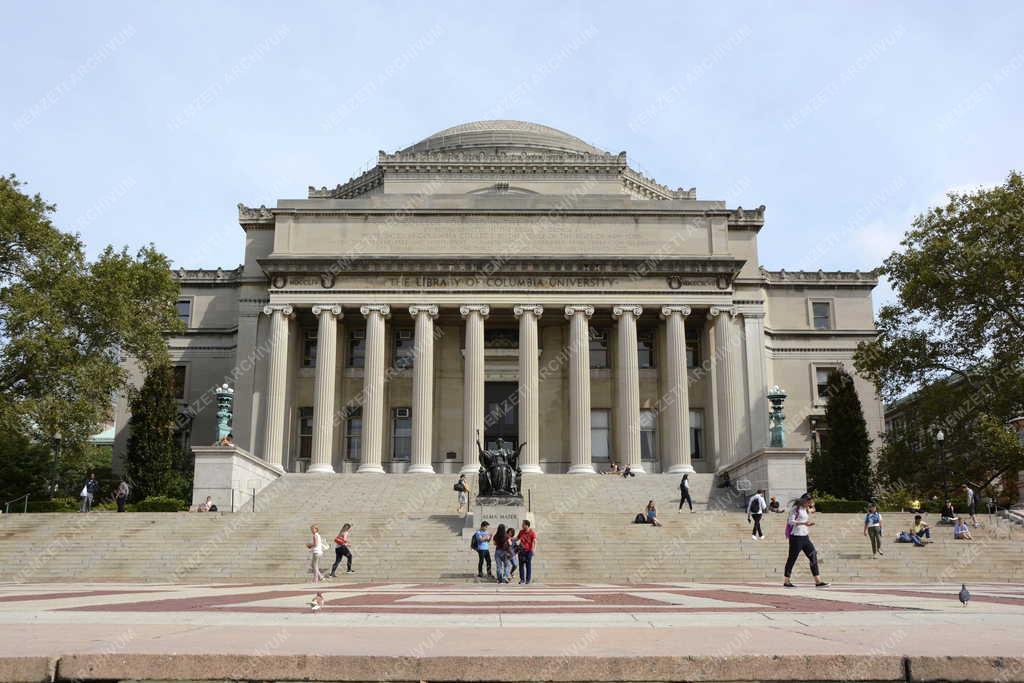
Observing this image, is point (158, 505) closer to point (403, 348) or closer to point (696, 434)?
point (403, 348)

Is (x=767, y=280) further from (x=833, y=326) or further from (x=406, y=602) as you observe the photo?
(x=406, y=602)

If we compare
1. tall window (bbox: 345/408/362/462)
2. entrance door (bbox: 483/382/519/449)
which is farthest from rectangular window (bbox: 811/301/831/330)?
tall window (bbox: 345/408/362/462)

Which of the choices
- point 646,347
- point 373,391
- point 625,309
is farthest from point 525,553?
point 646,347

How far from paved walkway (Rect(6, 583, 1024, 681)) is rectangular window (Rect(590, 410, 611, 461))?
3678 centimetres

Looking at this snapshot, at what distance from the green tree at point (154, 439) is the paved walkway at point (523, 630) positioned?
32998 mm

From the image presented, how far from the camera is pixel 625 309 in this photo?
46.9m

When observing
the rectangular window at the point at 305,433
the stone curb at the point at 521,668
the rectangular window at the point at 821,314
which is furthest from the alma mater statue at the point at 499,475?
the rectangular window at the point at 821,314

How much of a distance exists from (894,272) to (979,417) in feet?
26.0

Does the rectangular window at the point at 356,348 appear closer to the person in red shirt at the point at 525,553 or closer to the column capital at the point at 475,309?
the column capital at the point at 475,309

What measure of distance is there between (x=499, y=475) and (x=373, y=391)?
17.6m

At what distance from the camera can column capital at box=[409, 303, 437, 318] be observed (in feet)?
153

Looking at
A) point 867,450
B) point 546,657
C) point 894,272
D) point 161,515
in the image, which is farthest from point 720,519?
point 546,657

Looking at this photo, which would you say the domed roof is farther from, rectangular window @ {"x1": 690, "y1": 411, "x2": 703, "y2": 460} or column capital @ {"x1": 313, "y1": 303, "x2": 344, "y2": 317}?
rectangular window @ {"x1": 690, "y1": 411, "x2": 703, "y2": 460}

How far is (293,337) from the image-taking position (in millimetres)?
48656
